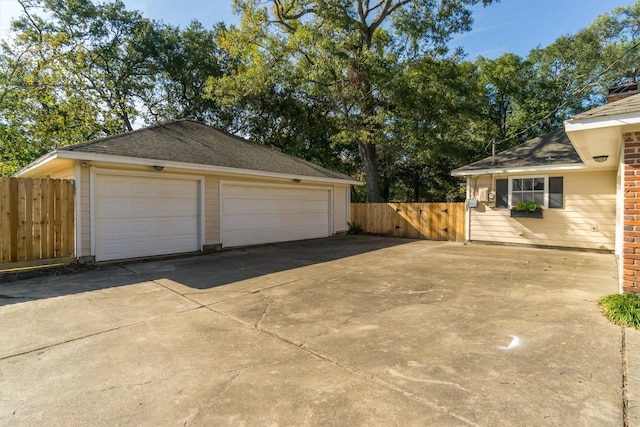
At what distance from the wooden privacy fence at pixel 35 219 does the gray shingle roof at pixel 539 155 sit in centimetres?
1040

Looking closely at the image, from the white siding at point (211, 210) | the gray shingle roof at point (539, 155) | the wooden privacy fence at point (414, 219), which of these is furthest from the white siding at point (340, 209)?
the white siding at point (211, 210)

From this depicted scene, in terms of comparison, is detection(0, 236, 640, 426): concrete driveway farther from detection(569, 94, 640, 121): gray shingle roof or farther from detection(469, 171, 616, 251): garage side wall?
detection(469, 171, 616, 251): garage side wall

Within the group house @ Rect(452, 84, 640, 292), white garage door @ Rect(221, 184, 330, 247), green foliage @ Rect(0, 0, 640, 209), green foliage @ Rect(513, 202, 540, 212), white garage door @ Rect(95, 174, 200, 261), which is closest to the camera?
white garage door @ Rect(95, 174, 200, 261)

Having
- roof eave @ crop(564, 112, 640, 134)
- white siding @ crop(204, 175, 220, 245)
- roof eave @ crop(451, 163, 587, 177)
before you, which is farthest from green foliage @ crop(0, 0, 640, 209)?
roof eave @ crop(564, 112, 640, 134)

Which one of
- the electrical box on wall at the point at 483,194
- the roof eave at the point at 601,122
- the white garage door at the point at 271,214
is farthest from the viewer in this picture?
the electrical box on wall at the point at 483,194

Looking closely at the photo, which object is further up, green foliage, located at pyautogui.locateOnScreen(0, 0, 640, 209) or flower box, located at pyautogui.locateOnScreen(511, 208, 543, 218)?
green foliage, located at pyautogui.locateOnScreen(0, 0, 640, 209)

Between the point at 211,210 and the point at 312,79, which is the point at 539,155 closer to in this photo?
the point at 312,79

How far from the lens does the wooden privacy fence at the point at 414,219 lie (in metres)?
11.0

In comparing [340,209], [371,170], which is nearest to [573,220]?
[340,209]

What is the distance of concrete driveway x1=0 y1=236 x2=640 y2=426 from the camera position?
2039mm

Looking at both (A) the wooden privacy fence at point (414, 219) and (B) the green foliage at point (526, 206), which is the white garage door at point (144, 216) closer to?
(A) the wooden privacy fence at point (414, 219)

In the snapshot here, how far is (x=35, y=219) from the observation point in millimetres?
6375

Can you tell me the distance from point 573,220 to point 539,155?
2.08 metres

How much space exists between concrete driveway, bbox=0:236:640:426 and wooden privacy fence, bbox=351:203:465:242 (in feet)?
17.5
